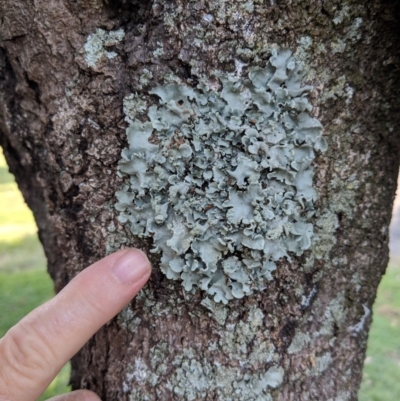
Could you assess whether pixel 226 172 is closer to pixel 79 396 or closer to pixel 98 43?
pixel 98 43

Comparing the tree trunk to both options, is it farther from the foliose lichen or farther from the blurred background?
the blurred background

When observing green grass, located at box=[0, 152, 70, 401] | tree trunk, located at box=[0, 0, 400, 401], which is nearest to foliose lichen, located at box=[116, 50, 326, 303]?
tree trunk, located at box=[0, 0, 400, 401]

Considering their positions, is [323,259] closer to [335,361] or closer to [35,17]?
[335,361]

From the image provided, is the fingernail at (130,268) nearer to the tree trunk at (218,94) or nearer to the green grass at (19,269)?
the tree trunk at (218,94)

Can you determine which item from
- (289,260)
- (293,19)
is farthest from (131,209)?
(293,19)

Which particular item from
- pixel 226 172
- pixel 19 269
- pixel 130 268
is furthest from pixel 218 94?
pixel 19 269

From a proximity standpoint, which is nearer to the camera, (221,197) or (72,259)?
(221,197)
